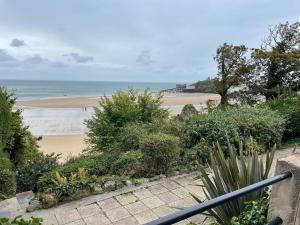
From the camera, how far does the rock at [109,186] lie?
621 cm

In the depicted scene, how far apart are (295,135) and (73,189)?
7.04 metres

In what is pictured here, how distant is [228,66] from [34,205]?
1572 cm

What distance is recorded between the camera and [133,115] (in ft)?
41.6

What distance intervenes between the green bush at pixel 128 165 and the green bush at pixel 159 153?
0.23 meters

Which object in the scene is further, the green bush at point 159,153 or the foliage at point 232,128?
the foliage at point 232,128

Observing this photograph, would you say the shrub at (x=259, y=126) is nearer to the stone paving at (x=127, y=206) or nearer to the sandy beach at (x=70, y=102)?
the stone paving at (x=127, y=206)

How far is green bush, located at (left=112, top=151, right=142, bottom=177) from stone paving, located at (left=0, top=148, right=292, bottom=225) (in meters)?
0.75

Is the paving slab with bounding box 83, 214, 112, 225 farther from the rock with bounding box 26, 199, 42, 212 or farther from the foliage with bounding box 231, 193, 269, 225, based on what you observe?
the foliage with bounding box 231, 193, 269, 225

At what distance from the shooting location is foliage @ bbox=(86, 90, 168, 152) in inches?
476

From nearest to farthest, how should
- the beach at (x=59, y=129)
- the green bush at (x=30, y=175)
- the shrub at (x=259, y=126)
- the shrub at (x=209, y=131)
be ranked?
the shrub at (x=209, y=131) → the shrub at (x=259, y=126) → the green bush at (x=30, y=175) → the beach at (x=59, y=129)

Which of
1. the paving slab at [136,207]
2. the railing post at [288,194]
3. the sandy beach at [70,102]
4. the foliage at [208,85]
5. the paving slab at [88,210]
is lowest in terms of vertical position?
the sandy beach at [70,102]

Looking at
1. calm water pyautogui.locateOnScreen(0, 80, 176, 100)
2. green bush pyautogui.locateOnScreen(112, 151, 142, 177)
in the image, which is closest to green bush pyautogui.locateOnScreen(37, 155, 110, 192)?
green bush pyautogui.locateOnScreen(112, 151, 142, 177)

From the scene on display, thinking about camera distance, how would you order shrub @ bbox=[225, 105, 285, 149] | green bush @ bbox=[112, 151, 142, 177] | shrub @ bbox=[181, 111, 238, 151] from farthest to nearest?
shrub @ bbox=[225, 105, 285, 149] < shrub @ bbox=[181, 111, 238, 151] < green bush @ bbox=[112, 151, 142, 177]

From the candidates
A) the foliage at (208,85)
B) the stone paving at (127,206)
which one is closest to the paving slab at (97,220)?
the stone paving at (127,206)
